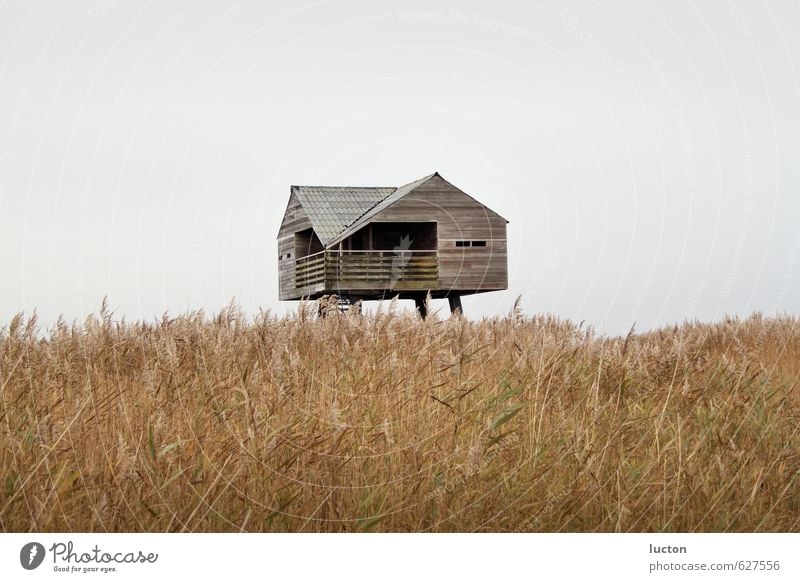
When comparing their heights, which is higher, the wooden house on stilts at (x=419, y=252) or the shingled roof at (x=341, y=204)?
the shingled roof at (x=341, y=204)

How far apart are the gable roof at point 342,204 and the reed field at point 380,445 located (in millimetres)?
17181

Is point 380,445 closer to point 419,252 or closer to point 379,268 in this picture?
point 379,268

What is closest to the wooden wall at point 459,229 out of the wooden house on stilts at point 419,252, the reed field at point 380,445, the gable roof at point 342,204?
the wooden house on stilts at point 419,252

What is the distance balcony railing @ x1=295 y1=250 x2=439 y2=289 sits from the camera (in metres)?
22.8

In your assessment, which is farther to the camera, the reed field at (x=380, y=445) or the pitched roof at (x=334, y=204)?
the pitched roof at (x=334, y=204)

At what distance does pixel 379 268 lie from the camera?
23.4m

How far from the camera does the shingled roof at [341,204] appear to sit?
2391cm

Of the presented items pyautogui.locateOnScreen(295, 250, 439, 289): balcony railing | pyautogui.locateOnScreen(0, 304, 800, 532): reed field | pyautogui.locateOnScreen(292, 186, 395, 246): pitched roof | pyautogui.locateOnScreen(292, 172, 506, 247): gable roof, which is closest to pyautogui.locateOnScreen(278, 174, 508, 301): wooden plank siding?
pyautogui.locateOnScreen(295, 250, 439, 289): balcony railing

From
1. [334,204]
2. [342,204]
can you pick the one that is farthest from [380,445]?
[342,204]

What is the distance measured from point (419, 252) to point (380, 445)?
64.8 ft

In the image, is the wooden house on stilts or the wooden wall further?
the wooden wall

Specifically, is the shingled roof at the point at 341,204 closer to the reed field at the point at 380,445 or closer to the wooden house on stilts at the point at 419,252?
the wooden house on stilts at the point at 419,252

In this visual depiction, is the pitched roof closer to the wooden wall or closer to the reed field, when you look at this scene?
the wooden wall

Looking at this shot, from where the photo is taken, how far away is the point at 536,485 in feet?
12.4
